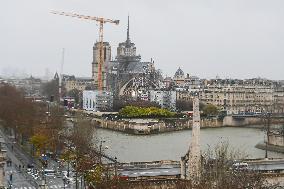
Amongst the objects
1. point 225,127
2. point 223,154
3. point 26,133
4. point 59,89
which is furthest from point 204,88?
point 223,154

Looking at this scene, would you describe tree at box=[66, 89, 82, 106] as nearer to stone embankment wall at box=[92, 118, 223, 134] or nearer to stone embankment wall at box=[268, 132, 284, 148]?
stone embankment wall at box=[92, 118, 223, 134]

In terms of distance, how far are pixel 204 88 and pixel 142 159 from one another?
117ft

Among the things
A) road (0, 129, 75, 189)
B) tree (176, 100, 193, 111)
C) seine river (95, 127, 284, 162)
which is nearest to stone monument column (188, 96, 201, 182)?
road (0, 129, 75, 189)

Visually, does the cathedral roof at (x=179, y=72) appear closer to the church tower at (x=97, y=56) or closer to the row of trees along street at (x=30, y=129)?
the church tower at (x=97, y=56)

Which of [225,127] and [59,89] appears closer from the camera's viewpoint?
[225,127]

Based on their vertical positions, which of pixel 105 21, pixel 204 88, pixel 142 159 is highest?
pixel 105 21

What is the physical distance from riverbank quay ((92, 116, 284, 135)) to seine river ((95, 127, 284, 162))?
1.15 m

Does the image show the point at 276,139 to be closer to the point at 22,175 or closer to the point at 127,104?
the point at 22,175

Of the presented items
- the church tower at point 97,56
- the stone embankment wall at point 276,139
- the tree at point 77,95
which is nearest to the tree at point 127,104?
the tree at point 77,95

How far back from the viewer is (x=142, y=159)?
26.0 meters

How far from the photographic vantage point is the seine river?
27281mm

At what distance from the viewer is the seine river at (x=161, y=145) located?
2728 centimetres

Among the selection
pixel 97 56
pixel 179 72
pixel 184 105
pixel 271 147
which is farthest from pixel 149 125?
pixel 179 72

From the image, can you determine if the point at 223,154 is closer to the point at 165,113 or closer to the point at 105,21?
the point at 165,113
